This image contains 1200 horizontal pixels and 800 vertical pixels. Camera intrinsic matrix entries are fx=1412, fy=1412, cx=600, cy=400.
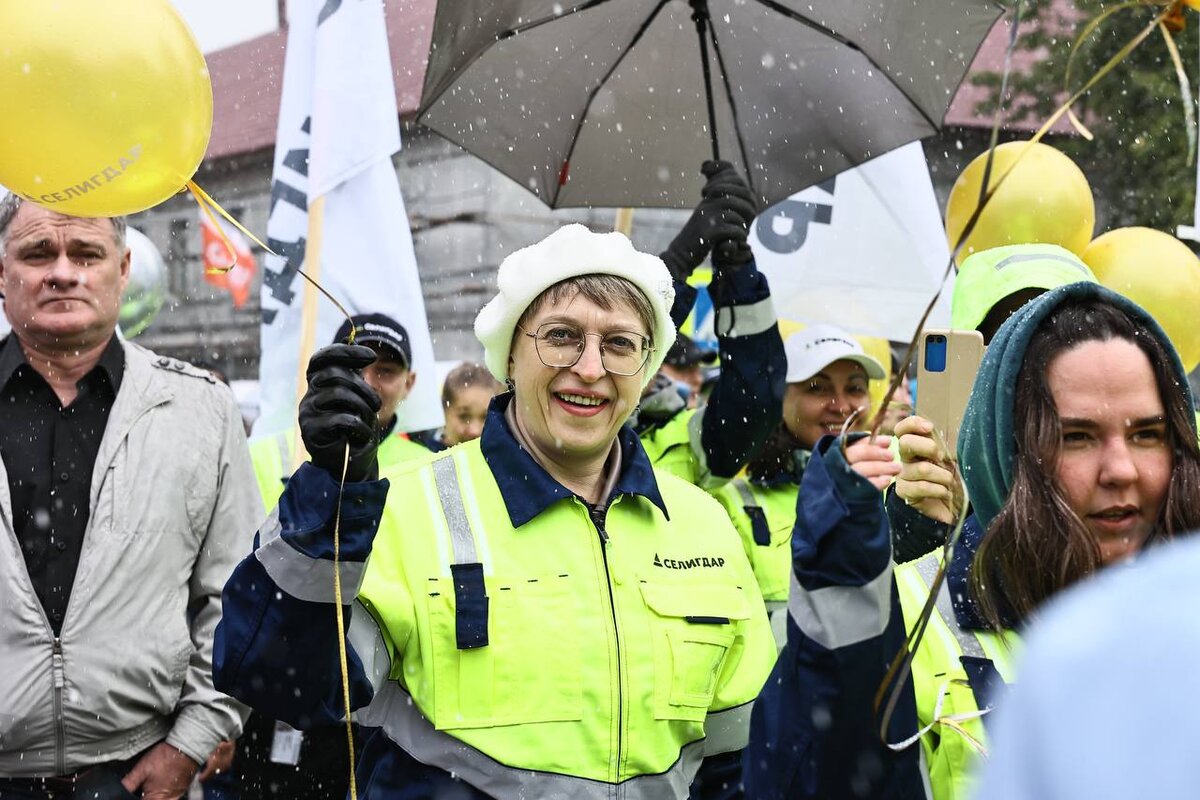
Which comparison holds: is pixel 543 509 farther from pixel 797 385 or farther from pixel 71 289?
pixel 797 385

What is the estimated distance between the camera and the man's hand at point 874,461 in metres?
1.81

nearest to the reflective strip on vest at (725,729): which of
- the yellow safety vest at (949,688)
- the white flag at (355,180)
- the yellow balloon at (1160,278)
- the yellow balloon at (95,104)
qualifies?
the yellow safety vest at (949,688)

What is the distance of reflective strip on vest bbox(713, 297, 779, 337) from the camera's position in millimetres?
4516

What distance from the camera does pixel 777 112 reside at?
506cm

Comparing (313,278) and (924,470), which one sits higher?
(313,278)

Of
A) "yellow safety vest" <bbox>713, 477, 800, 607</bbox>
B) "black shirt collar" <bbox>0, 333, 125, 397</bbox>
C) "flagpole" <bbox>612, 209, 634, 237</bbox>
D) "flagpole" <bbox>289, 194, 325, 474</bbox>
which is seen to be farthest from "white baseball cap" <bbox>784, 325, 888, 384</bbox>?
"black shirt collar" <bbox>0, 333, 125, 397</bbox>

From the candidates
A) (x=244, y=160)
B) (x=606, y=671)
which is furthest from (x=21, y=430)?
(x=244, y=160)

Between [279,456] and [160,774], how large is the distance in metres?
1.94

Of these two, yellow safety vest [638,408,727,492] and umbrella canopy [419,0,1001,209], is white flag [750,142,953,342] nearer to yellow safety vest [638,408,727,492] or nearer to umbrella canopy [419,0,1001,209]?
umbrella canopy [419,0,1001,209]

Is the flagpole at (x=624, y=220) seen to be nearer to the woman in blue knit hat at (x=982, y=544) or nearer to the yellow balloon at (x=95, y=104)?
the yellow balloon at (x=95, y=104)

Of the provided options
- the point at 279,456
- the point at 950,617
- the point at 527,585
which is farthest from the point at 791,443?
the point at 950,617

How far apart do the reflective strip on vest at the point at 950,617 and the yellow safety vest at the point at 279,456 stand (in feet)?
10.5

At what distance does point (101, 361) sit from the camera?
3949 mm

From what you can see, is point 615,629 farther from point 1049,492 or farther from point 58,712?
point 58,712
